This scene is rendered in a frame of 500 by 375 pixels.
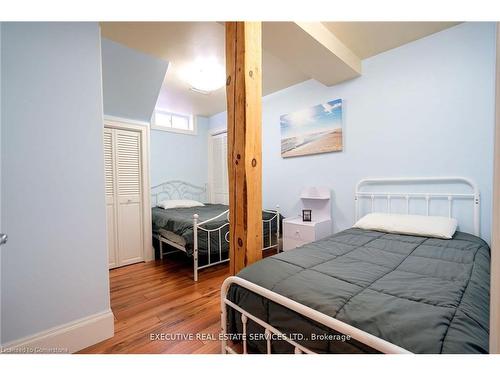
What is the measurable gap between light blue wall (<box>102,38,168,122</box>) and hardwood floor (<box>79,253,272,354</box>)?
1.85 m

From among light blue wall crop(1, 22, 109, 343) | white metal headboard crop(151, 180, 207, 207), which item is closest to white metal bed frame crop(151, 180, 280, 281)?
white metal headboard crop(151, 180, 207, 207)

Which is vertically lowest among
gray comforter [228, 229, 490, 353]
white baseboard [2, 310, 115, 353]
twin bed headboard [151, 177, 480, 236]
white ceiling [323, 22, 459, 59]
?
white baseboard [2, 310, 115, 353]

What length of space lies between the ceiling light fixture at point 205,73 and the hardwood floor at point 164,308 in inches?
82.3

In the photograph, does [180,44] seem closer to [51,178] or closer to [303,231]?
[51,178]

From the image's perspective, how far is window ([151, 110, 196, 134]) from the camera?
3.85 metres

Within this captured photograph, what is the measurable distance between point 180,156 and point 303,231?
2.66 meters

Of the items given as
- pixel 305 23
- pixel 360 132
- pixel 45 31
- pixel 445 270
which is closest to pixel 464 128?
pixel 360 132

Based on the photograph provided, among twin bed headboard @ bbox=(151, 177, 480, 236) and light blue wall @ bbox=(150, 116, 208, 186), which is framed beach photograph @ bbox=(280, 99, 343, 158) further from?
light blue wall @ bbox=(150, 116, 208, 186)

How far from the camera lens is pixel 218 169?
4.43 m

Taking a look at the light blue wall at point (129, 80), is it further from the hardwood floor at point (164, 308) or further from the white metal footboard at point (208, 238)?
the hardwood floor at point (164, 308)

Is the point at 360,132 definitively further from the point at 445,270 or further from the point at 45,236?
the point at 45,236

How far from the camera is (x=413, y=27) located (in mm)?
1943

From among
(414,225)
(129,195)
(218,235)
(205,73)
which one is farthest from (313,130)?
(129,195)

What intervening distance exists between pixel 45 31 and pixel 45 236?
117cm
